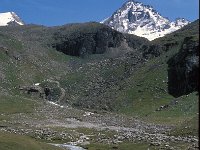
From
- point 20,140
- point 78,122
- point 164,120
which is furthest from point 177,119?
point 20,140

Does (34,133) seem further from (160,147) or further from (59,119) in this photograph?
(59,119)

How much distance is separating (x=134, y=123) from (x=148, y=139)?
6770cm

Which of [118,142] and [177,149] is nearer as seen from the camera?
→ [177,149]

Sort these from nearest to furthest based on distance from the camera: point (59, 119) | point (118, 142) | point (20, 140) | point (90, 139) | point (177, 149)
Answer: point (20, 140)
point (177, 149)
point (118, 142)
point (90, 139)
point (59, 119)

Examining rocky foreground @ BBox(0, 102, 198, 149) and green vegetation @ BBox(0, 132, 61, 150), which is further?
rocky foreground @ BBox(0, 102, 198, 149)

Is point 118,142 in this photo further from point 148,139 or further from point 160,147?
point 160,147

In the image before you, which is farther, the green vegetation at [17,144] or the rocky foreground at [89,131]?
the rocky foreground at [89,131]

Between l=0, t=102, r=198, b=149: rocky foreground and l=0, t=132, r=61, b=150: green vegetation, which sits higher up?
l=0, t=132, r=61, b=150: green vegetation

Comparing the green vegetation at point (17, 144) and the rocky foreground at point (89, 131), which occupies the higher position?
the green vegetation at point (17, 144)

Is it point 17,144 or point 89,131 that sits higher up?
point 17,144

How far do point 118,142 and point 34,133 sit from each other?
28.4 meters

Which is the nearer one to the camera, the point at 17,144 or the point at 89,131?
the point at 17,144

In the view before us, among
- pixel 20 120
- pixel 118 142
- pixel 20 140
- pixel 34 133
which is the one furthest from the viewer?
pixel 20 120

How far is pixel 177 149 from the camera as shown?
99188mm
